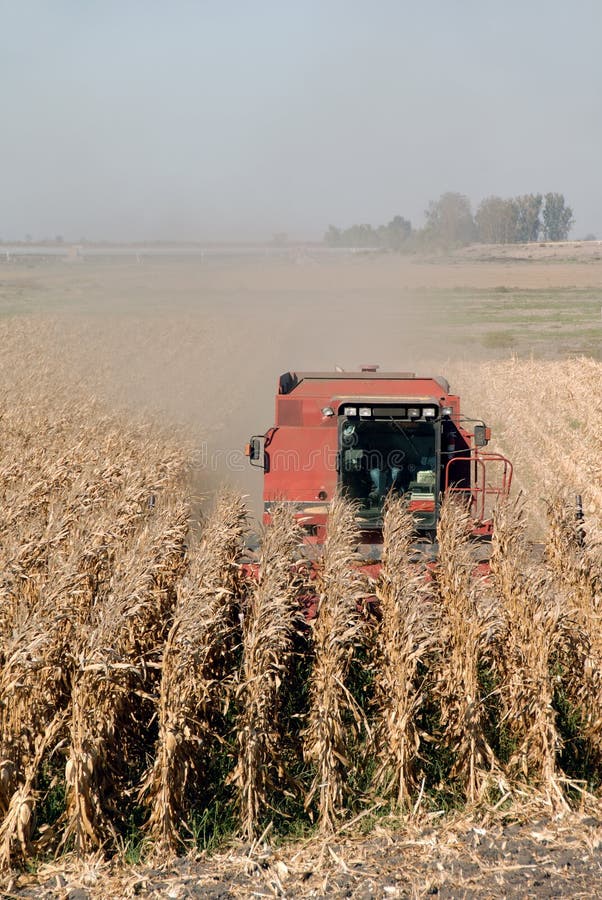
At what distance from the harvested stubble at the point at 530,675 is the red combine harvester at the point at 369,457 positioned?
2.28 m

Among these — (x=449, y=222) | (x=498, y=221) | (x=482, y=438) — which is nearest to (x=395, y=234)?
(x=449, y=222)

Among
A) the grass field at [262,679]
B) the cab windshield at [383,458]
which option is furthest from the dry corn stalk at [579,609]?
the cab windshield at [383,458]

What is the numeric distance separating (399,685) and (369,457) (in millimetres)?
3816

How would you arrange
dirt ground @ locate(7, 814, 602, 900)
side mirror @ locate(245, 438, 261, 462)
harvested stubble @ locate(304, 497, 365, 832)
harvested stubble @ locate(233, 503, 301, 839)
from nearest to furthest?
dirt ground @ locate(7, 814, 602, 900) → harvested stubble @ locate(233, 503, 301, 839) → harvested stubble @ locate(304, 497, 365, 832) → side mirror @ locate(245, 438, 261, 462)

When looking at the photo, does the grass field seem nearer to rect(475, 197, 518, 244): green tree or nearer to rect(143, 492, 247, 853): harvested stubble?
rect(143, 492, 247, 853): harvested stubble

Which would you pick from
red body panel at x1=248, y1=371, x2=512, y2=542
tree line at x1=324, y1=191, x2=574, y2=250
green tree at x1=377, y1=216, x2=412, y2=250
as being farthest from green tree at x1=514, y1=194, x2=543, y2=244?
red body panel at x1=248, y1=371, x2=512, y2=542

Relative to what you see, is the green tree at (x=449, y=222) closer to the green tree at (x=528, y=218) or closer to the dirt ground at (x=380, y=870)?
the green tree at (x=528, y=218)

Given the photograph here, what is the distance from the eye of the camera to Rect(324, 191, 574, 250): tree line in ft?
164

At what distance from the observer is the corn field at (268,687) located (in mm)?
5527

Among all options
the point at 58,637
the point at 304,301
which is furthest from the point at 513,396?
the point at 58,637

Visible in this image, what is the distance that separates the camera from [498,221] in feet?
226

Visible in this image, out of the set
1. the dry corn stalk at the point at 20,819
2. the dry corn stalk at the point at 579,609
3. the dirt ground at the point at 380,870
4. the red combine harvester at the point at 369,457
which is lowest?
the dirt ground at the point at 380,870

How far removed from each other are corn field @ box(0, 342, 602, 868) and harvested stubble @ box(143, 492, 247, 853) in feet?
0.05

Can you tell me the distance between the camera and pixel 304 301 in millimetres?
37906
